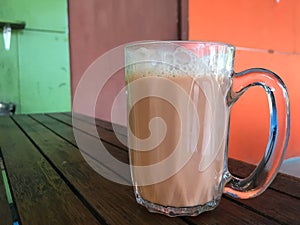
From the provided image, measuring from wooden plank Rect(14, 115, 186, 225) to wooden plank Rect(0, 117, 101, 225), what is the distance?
14 mm

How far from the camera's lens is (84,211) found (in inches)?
11.3

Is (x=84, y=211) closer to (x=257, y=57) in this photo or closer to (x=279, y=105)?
(x=279, y=105)

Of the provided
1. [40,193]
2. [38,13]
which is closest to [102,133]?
[40,193]

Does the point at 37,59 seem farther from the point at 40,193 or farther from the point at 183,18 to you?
the point at 40,193

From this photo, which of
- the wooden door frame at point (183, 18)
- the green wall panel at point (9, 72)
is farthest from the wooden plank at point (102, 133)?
the wooden door frame at point (183, 18)

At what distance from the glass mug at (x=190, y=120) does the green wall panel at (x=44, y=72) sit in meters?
1.55

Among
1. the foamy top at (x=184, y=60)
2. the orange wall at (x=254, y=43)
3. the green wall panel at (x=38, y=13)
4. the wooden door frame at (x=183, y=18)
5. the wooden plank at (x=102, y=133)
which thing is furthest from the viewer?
the orange wall at (x=254, y=43)

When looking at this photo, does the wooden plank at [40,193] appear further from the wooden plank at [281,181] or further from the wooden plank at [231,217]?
the wooden plank at [281,181]

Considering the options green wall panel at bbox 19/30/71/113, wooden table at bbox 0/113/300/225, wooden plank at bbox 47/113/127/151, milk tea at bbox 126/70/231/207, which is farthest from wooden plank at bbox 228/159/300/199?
green wall panel at bbox 19/30/71/113

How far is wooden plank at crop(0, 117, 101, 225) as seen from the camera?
0.27 meters

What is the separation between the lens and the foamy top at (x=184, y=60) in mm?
260

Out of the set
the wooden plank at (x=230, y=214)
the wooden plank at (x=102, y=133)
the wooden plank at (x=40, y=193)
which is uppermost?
the wooden plank at (x=102, y=133)

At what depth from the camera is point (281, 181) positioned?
383mm

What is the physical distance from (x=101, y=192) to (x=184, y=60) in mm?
174
